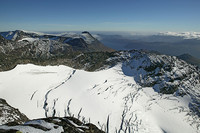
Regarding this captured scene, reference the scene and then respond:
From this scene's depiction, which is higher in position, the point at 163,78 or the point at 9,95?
the point at 9,95

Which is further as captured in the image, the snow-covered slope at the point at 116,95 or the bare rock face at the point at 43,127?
the snow-covered slope at the point at 116,95

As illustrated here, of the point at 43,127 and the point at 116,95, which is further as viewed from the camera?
the point at 116,95

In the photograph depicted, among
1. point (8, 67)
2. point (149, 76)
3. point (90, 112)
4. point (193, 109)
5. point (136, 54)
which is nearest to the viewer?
point (90, 112)

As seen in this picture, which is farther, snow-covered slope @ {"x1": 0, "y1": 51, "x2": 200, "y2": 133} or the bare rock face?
snow-covered slope @ {"x1": 0, "y1": 51, "x2": 200, "y2": 133}

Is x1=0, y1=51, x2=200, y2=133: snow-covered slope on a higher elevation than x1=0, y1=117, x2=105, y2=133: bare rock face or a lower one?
lower

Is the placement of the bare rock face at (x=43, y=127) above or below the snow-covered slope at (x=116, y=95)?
above

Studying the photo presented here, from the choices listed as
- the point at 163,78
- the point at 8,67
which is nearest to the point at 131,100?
the point at 163,78

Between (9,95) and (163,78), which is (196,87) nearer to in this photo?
(163,78)

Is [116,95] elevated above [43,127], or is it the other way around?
[43,127]
